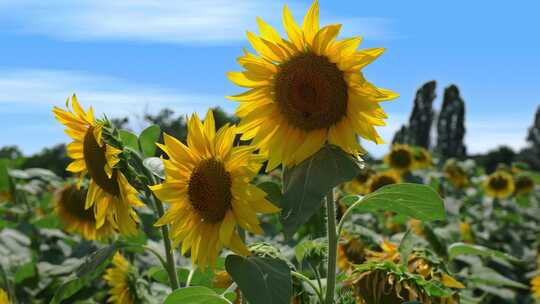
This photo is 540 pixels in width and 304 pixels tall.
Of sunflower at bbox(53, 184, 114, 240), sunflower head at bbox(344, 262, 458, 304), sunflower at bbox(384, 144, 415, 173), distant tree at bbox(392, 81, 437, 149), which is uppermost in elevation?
distant tree at bbox(392, 81, 437, 149)

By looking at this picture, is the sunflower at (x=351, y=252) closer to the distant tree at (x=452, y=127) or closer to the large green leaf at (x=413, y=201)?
the large green leaf at (x=413, y=201)

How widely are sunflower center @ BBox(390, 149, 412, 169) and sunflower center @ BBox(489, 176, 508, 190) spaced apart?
4.49 feet

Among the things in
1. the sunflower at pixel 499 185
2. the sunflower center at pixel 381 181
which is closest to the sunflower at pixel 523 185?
the sunflower at pixel 499 185

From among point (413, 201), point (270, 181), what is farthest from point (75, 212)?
point (413, 201)

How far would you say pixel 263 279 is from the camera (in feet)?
4.19

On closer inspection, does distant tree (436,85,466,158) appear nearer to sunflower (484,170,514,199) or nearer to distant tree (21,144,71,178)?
distant tree (21,144,71,178)

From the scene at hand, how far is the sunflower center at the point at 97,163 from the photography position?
1.69m

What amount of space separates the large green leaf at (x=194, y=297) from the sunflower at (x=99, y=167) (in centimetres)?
40

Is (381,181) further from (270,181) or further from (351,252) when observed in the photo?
(270,181)

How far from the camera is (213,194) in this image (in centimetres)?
144

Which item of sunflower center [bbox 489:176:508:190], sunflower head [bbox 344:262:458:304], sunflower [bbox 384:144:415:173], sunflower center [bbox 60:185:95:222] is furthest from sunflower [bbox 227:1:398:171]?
sunflower center [bbox 489:176:508:190]

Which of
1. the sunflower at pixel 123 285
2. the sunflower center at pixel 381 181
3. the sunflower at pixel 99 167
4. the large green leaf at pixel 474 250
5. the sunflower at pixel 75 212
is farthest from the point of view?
the sunflower center at pixel 381 181

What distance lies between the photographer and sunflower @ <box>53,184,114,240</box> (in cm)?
343

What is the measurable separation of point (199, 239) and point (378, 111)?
0.46 metres
